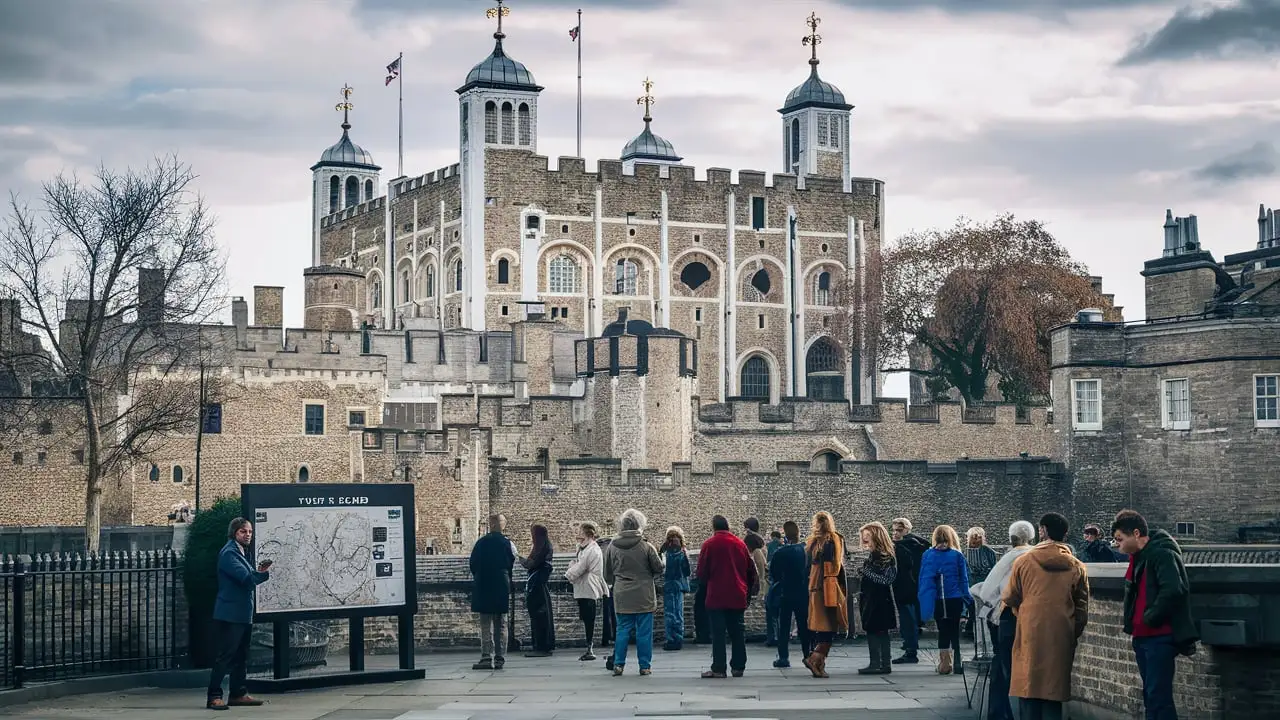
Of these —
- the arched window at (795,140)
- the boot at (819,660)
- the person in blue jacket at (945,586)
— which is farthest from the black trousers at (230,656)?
the arched window at (795,140)

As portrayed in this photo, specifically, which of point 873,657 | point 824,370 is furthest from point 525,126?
point 873,657

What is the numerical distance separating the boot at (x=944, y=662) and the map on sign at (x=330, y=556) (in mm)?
4938

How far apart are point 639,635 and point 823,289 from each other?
5296cm

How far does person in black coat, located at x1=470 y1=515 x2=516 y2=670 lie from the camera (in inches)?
706

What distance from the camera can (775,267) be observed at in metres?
68.1

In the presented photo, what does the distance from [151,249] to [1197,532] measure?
76.4ft

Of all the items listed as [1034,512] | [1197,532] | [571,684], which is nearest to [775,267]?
[1034,512]

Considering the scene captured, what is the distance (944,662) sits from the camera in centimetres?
1652

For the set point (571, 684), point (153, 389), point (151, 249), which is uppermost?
point (151, 249)

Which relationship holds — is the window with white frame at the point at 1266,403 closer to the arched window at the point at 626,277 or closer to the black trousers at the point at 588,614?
the black trousers at the point at 588,614

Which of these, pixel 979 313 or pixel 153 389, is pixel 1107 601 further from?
pixel 979 313

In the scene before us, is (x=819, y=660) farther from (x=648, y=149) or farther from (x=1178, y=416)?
(x=648, y=149)

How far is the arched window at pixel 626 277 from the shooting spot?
218ft

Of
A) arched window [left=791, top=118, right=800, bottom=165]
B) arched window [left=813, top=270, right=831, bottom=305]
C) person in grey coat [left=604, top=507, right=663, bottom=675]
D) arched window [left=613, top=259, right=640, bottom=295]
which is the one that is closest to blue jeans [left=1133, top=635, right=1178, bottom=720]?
person in grey coat [left=604, top=507, right=663, bottom=675]
